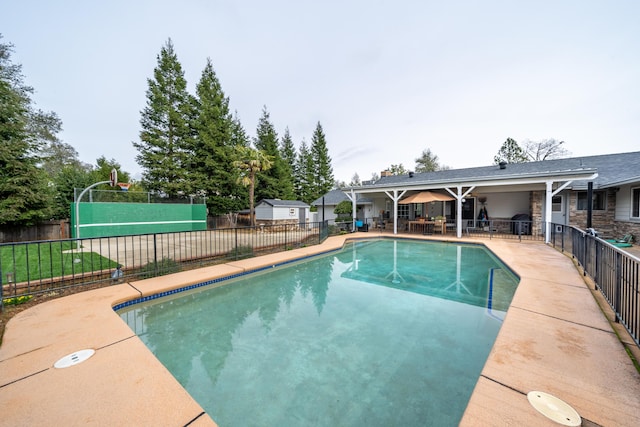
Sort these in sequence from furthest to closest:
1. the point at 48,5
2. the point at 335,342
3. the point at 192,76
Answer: the point at 192,76 → the point at 48,5 → the point at 335,342

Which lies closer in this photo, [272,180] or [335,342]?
[335,342]

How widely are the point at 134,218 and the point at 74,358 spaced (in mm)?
12423

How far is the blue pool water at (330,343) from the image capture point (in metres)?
2.08

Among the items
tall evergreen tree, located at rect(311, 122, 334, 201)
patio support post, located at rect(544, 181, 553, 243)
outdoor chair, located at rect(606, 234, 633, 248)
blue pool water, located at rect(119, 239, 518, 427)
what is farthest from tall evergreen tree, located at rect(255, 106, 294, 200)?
outdoor chair, located at rect(606, 234, 633, 248)

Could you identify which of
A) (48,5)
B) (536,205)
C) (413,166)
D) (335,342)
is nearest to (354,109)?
(536,205)

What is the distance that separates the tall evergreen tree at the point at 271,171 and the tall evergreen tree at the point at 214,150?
336cm

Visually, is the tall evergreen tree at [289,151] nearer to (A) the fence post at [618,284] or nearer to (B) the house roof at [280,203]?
(B) the house roof at [280,203]

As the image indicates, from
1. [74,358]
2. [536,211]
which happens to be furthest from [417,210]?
[74,358]

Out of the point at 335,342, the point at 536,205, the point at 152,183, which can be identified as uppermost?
the point at 152,183

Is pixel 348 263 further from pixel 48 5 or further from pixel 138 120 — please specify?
pixel 138 120

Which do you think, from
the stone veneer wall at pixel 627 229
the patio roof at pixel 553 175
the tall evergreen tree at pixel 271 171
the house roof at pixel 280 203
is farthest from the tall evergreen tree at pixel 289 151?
the stone veneer wall at pixel 627 229

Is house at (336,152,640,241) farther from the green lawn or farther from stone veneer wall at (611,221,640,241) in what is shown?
the green lawn

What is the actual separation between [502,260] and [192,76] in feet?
75.8

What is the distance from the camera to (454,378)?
94.0 inches
